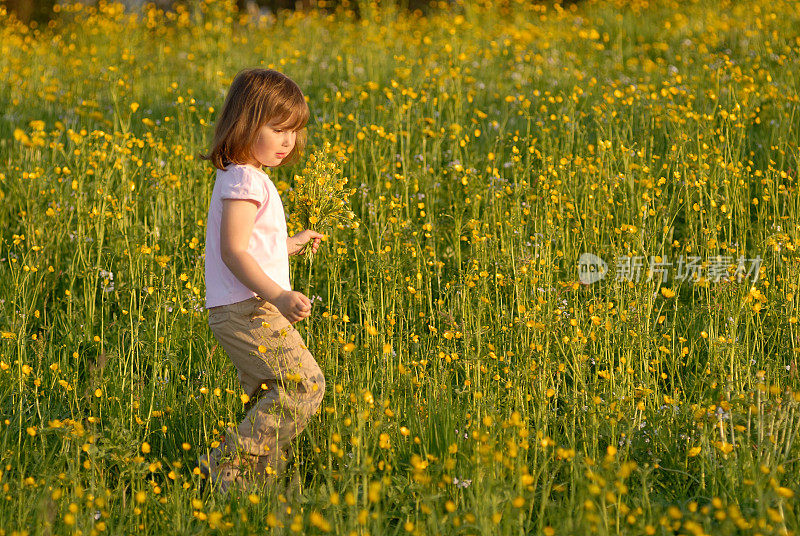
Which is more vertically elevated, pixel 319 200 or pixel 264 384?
pixel 319 200

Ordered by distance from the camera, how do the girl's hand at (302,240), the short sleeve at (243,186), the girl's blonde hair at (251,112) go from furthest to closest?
the girl's hand at (302,240), the girl's blonde hair at (251,112), the short sleeve at (243,186)

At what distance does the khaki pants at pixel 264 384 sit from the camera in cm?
286

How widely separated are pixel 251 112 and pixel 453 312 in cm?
120

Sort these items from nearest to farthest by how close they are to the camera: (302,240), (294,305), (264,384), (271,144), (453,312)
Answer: (294,305)
(264,384)
(271,144)
(302,240)
(453,312)

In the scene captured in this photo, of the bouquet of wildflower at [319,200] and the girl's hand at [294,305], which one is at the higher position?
the bouquet of wildflower at [319,200]

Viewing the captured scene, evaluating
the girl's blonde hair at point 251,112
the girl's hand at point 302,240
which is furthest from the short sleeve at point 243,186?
the girl's hand at point 302,240

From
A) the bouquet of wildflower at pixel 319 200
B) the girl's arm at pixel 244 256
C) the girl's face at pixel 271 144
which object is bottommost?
the girl's arm at pixel 244 256

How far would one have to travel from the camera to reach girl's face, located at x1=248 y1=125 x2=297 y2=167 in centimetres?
298

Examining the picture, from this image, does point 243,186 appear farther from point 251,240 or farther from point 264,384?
point 264,384

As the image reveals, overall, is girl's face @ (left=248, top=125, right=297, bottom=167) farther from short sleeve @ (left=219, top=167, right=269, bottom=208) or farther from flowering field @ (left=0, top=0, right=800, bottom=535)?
flowering field @ (left=0, top=0, right=800, bottom=535)

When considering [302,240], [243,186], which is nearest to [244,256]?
[243,186]

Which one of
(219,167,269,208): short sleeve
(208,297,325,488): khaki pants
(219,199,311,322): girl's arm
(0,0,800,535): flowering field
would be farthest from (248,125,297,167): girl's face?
(0,0,800,535): flowering field

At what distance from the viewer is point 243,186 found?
2.81m

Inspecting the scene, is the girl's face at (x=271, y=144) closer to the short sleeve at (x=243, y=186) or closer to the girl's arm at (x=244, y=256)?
the short sleeve at (x=243, y=186)
